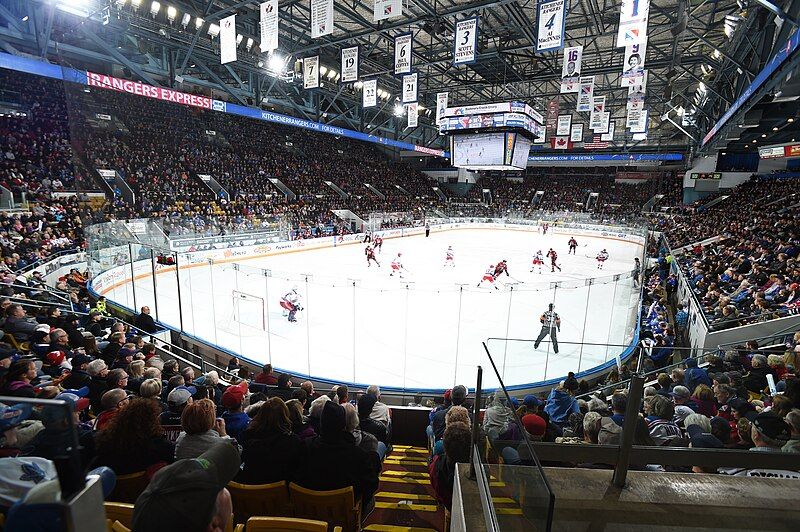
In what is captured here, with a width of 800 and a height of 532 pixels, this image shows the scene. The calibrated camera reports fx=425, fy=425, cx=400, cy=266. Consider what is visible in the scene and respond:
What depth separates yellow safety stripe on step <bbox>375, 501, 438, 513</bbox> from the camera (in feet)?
13.1

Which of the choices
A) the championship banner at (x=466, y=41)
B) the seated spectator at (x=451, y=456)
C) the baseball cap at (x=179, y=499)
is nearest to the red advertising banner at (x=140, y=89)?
the championship banner at (x=466, y=41)

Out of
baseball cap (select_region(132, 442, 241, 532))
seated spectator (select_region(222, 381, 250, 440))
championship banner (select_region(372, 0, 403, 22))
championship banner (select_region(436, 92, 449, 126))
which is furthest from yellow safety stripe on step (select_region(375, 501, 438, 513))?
championship banner (select_region(436, 92, 449, 126))

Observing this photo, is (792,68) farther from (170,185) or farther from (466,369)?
(170,185)

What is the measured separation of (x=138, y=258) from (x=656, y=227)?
1436 inches

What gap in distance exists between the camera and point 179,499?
1551 millimetres

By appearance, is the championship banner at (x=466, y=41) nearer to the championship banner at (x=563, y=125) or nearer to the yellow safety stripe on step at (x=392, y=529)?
the yellow safety stripe on step at (x=392, y=529)

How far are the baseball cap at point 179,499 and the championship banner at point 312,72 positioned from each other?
732 inches

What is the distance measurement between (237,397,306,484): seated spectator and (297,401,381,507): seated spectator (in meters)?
0.11

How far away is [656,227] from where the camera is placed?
3497cm

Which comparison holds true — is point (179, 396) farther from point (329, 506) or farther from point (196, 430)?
point (329, 506)

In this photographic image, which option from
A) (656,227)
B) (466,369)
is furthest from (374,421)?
(656,227)

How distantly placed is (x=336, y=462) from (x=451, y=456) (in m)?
0.90

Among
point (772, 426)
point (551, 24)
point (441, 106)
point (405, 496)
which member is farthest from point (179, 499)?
point (441, 106)

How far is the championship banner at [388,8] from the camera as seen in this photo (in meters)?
11.0
